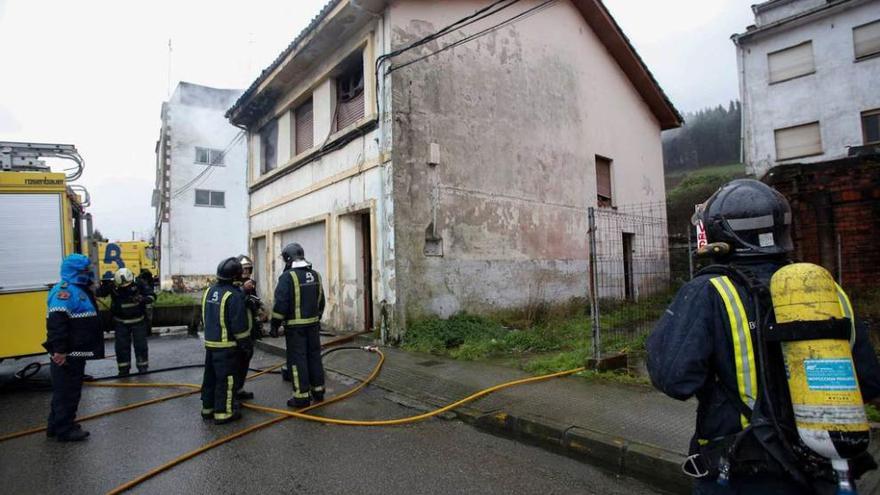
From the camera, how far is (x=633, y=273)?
39.4ft

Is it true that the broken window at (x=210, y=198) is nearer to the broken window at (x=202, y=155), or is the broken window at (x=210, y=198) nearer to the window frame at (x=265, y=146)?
the broken window at (x=202, y=155)

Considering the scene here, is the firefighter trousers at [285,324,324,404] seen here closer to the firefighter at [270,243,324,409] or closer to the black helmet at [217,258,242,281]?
the firefighter at [270,243,324,409]

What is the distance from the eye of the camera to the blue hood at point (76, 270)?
5.08m

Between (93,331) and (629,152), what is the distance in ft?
46.4

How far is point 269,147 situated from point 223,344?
1082cm

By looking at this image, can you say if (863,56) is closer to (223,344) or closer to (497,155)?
(497,155)

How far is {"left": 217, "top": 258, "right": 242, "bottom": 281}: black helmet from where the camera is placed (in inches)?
211

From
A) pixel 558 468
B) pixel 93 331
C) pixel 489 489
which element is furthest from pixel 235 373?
pixel 558 468

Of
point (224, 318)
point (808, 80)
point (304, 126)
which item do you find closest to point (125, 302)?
point (224, 318)

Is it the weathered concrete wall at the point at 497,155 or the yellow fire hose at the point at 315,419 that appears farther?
the weathered concrete wall at the point at 497,155

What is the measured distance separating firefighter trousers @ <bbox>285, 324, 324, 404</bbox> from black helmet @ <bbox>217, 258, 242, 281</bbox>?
875mm

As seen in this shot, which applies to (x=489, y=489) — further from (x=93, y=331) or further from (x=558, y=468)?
(x=93, y=331)

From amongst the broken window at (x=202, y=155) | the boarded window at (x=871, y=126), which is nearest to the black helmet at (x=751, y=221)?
the boarded window at (x=871, y=126)

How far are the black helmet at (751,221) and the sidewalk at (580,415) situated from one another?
2311 millimetres
